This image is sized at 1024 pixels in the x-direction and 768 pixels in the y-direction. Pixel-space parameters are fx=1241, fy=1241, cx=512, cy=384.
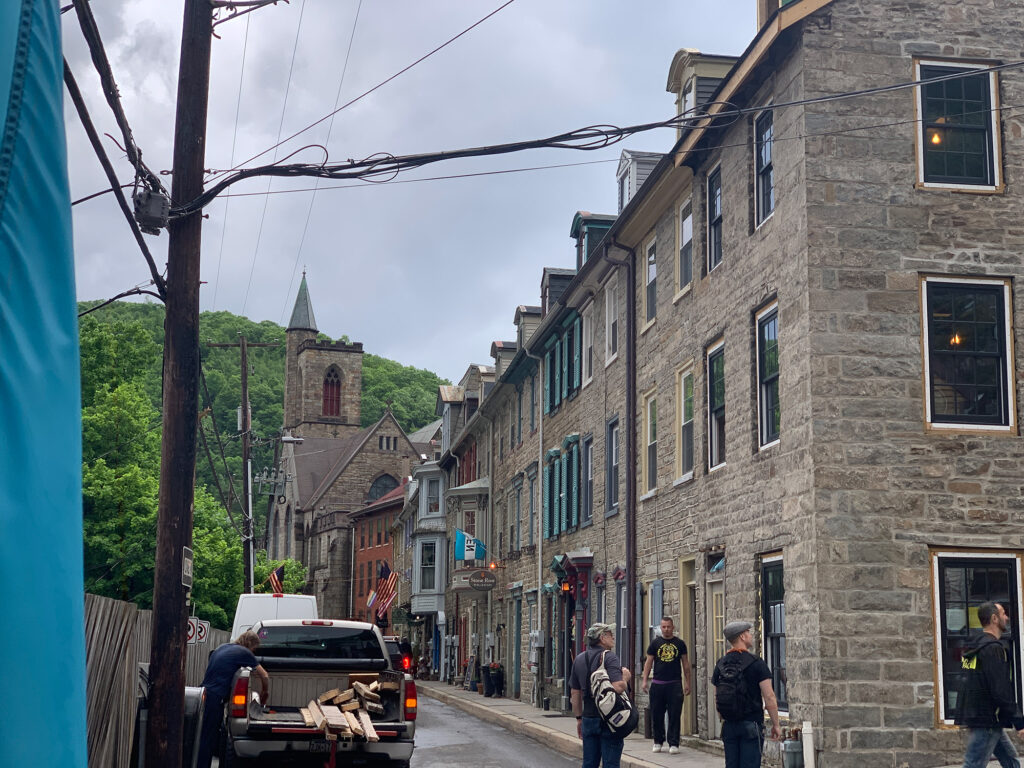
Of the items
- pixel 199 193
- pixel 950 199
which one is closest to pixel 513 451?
pixel 950 199

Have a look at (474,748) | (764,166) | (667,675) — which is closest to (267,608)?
(474,748)

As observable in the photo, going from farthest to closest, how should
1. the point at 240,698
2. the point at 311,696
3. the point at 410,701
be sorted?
the point at 311,696, the point at 410,701, the point at 240,698

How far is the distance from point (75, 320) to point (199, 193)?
10.3 metres

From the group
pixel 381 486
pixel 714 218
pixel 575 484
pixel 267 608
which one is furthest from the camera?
pixel 381 486

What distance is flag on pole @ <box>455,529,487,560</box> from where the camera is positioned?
3944 centimetres

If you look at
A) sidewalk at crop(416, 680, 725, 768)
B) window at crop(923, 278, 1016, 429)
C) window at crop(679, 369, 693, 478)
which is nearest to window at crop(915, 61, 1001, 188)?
window at crop(923, 278, 1016, 429)

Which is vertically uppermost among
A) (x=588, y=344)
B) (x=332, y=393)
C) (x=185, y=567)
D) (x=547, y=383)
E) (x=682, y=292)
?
(x=332, y=393)

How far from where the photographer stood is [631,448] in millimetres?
22828

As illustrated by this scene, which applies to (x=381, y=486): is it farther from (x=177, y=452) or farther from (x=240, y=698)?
(x=177, y=452)

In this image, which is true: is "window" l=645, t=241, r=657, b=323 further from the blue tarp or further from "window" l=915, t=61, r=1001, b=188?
the blue tarp

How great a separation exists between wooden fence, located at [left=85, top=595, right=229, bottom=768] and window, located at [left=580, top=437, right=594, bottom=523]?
15793mm

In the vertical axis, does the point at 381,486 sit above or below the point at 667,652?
above

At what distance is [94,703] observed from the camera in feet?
31.1

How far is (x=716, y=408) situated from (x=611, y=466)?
6936 millimetres
